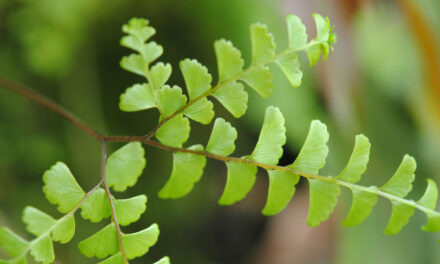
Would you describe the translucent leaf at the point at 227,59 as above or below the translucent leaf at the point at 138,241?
above

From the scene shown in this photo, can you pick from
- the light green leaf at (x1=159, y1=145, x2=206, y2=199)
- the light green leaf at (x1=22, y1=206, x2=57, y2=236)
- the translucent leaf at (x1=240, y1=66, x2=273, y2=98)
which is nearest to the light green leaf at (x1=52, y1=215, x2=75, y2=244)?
the light green leaf at (x1=22, y1=206, x2=57, y2=236)

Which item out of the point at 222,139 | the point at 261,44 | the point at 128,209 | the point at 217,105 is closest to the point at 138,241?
the point at 128,209

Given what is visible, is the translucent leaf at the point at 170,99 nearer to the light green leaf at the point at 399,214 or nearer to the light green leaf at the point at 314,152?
the light green leaf at the point at 314,152

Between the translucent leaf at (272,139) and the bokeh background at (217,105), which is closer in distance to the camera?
the translucent leaf at (272,139)

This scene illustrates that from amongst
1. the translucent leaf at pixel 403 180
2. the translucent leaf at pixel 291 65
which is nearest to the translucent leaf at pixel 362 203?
the translucent leaf at pixel 403 180

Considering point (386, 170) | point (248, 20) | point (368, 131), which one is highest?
point (248, 20)

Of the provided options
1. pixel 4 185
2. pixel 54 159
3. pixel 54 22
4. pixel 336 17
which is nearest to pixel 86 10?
pixel 54 22

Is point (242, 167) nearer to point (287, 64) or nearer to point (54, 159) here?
point (287, 64)
